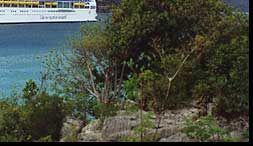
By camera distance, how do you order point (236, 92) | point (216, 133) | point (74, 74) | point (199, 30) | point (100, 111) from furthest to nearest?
point (74, 74)
point (199, 30)
point (100, 111)
point (236, 92)
point (216, 133)

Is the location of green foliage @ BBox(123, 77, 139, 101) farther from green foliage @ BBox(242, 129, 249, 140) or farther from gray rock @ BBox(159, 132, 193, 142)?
green foliage @ BBox(242, 129, 249, 140)

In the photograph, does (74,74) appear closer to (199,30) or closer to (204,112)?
(199,30)

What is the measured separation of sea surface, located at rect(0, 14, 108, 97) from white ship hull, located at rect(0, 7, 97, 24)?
1.30 ft

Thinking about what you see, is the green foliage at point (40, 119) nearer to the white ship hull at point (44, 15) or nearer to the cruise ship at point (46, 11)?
the cruise ship at point (46, 11)

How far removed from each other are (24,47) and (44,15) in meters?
12.0

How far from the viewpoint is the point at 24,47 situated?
2395 cm

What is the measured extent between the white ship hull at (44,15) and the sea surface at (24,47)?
0.40m

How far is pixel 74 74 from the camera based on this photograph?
6590 mm

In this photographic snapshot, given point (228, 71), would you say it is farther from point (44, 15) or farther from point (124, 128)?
point (44, 15)

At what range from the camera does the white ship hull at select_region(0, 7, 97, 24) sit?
33.4m

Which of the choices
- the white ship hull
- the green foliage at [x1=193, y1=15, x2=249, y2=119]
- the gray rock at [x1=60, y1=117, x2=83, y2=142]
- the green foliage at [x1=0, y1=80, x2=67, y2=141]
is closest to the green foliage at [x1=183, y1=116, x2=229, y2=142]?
the green foliage at [x1=193, y1=15, x2=249, y2=119]

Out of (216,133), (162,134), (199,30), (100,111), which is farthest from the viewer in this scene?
(199,30)

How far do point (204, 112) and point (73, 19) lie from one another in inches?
1236

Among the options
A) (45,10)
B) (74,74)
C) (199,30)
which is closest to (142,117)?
(199,30)
